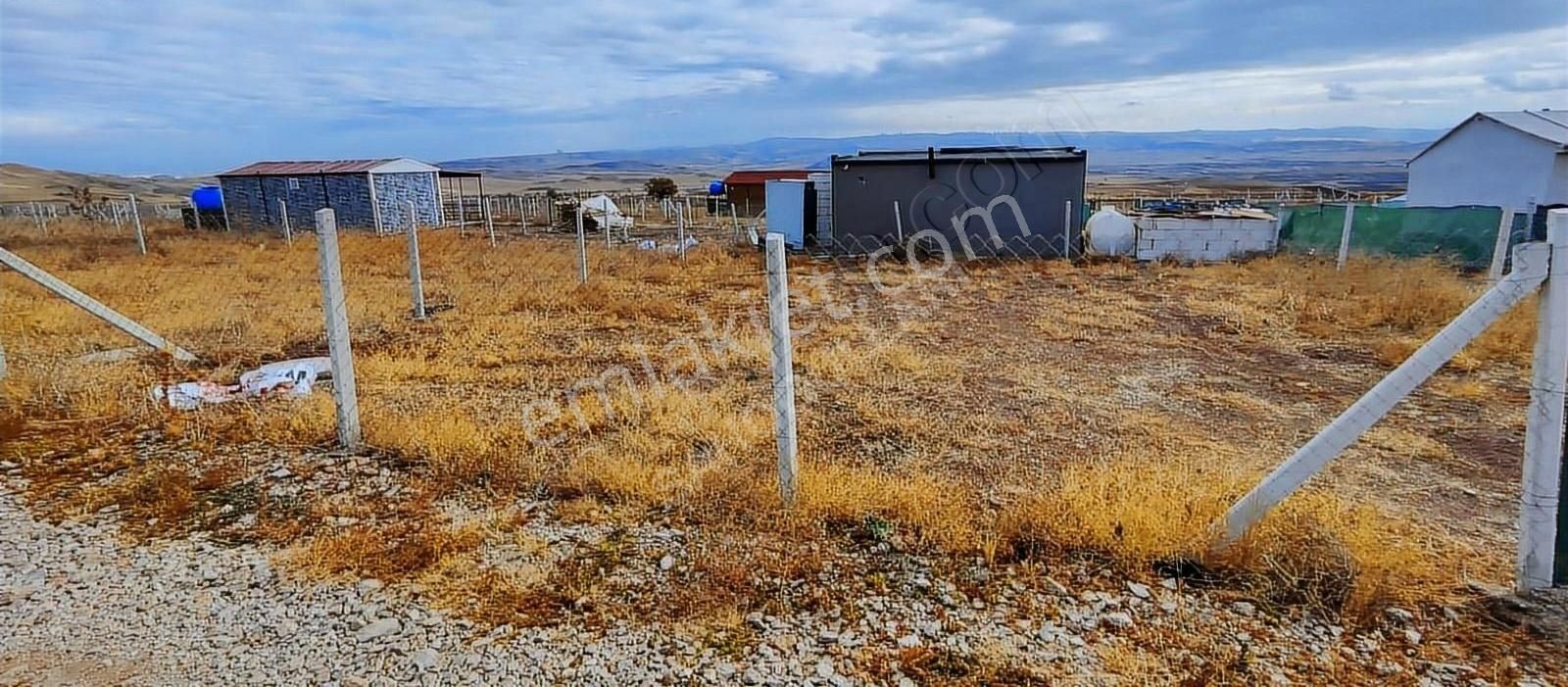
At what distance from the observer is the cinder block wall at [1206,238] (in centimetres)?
1426

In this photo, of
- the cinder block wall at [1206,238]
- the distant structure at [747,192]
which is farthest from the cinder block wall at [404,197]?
the cinder block wall at [1206,238]

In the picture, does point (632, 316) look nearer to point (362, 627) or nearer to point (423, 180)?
point (362, 627)

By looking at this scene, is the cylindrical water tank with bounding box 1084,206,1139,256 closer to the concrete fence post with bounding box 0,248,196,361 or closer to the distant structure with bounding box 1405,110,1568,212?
the distant structure with bounding box 1405,110,1568,212

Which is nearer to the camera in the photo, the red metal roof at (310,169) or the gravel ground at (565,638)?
the gravel ground at (565,638)

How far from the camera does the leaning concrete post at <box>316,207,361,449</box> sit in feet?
12.9

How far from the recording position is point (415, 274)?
8.59 m

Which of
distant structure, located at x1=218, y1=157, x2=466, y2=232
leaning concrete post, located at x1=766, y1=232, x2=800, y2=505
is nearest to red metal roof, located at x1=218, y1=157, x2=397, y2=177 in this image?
distant structure, located at x1=218, y1=157, x2=466, y2=232

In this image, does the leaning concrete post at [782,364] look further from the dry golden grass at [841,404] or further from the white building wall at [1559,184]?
the white building wall at [1559,184]

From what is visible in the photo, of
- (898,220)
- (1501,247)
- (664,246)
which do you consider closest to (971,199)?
(898,220)

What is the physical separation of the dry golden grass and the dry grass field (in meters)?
0.02

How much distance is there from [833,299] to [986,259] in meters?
5.50

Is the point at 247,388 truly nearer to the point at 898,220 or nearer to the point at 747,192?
the point at 898,220

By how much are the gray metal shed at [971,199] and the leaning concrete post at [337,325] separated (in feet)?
39.8

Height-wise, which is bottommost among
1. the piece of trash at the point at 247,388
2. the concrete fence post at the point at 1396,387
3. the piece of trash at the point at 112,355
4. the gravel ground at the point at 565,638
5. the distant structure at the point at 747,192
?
the gravel ground at the point at 565,638
